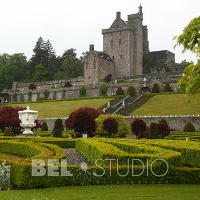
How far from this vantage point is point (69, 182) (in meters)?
10.8

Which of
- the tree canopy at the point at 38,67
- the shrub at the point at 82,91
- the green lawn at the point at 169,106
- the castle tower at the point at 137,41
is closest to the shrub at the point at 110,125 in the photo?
the green lawn at the point at 169,106

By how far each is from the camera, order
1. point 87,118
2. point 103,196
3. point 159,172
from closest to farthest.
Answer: point 103,196, point 159,172, point 87,118

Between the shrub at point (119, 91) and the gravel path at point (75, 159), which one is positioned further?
the shrub at point (119, 91)

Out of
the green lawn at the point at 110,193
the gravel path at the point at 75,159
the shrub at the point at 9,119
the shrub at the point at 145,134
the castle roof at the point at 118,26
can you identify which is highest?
A: the castle roof at the point at 118,26

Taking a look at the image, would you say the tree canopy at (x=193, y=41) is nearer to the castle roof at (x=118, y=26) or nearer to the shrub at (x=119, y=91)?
the shrub at (x=119, y=91)

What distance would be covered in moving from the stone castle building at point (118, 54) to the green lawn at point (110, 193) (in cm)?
6770

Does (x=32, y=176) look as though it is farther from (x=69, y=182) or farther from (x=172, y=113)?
(x=172, y=113)

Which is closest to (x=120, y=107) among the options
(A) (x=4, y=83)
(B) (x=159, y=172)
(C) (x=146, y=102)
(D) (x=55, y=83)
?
(C) (x=146, y=102)

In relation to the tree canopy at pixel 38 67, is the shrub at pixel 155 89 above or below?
below

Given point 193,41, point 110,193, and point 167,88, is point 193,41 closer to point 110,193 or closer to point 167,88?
point 110,193

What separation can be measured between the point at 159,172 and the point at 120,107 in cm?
4195

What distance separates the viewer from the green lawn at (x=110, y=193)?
9062 mm

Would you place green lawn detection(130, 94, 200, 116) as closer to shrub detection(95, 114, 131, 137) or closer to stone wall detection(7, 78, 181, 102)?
stone wall detection(7, 78, 181, 102)
